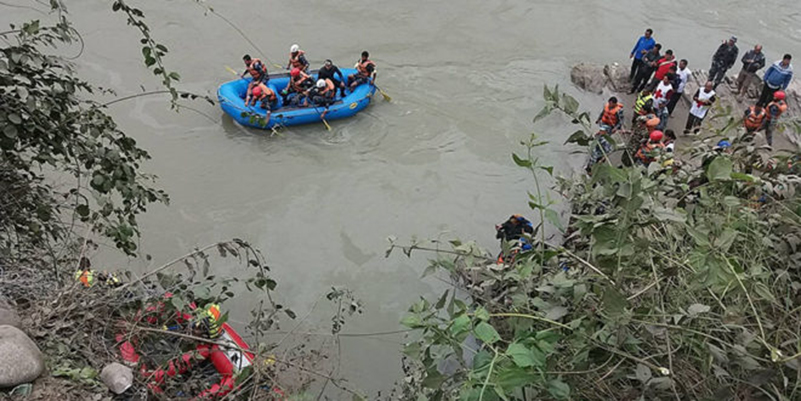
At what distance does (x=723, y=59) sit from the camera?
1035cm

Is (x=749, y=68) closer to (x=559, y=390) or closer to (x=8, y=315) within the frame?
(x=559, y=390)

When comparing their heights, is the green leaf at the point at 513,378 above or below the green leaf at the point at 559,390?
above

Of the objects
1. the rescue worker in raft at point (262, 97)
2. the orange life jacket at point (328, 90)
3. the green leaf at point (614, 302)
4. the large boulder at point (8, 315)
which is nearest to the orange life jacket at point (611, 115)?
the orange life jacket at point (328, 90)

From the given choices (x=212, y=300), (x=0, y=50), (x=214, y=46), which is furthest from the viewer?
(x=214, y=46)

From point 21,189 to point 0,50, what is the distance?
100cm

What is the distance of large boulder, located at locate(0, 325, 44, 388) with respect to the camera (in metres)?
2.73

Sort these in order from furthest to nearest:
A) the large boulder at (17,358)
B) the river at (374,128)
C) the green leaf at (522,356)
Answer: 1. the river at (374,128)
2. the large boulder at (17,358)
3. the green leaf at (522,356)

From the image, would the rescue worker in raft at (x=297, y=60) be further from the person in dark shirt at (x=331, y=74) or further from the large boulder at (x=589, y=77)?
the large boulder at (x=589, y=77)

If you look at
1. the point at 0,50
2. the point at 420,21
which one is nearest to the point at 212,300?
the point at 0,50

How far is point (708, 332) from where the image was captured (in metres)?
2.36

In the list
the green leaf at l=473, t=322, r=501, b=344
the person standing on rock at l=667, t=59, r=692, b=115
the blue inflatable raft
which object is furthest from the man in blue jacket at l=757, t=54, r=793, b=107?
the green leaf at l=473, t=322, r=501, b=344

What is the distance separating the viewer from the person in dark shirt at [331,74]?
9.84 m

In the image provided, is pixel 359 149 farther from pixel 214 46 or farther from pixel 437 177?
pixel 214 46

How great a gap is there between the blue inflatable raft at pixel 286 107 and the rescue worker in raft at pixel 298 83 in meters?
0.16
